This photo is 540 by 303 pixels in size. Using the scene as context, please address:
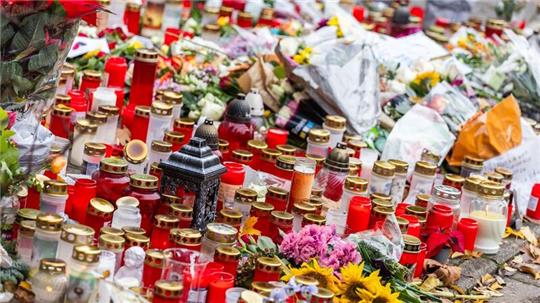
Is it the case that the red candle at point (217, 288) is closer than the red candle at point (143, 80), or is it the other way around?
the red candle at point (217, 288)

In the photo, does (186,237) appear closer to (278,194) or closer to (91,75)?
(278,194)

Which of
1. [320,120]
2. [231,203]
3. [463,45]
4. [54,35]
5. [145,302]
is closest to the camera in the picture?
[145,302]

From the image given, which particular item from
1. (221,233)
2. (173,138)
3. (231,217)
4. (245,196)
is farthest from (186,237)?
(173,138)

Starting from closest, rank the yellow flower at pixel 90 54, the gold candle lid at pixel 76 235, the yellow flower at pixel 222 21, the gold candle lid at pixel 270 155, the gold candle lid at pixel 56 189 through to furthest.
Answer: the gold candle lid at pixel 76 235 < the gold candle lid at pixel 56 189 < the gold candle lid at pixel 270 155 < the yellow flower at pixel 90 54 < the yellow flower at pixel 222 21

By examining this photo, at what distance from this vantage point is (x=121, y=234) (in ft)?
11.9

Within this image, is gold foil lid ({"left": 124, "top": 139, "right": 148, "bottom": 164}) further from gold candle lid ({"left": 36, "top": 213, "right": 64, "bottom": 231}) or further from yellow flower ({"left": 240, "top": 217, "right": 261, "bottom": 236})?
gold candle lid ({"left": 36, "top": 213, "right": 64, "bottom": 231})

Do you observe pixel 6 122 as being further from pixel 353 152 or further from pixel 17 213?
pixel 353 152

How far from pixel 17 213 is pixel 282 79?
2.57 meters

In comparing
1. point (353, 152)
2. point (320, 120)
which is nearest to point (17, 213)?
point (353, 152)

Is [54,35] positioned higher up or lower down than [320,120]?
higher up

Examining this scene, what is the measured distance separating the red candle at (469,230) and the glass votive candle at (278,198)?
866mm

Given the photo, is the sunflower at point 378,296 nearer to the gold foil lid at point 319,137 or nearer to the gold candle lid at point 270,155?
the gold candle lid at point 270,155

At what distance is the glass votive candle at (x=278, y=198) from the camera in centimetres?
438

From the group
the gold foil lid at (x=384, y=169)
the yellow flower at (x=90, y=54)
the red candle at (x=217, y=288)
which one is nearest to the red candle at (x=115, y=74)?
the yellow flower at (x=90, y=54)
